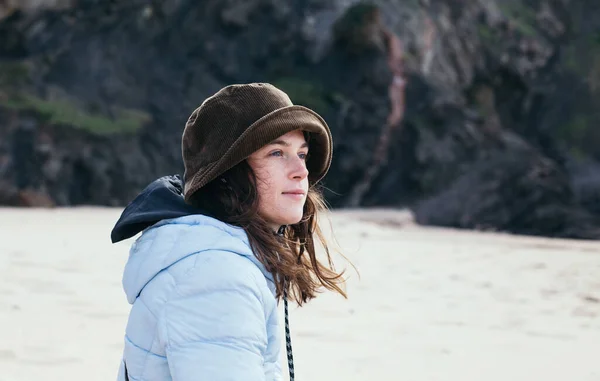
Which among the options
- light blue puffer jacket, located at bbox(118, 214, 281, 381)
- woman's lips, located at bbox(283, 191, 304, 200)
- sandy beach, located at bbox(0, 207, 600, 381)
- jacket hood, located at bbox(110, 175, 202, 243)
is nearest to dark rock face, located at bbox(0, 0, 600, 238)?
sandy beach, located at bbox(0, 207, 600, 381)

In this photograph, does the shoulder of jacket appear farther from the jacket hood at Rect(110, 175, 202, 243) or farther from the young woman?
the jacket hood at Rect(110, 175, 202, 243)

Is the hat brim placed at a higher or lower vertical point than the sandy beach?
higher

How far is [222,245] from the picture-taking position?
5.12 ft

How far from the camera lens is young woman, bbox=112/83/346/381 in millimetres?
1474

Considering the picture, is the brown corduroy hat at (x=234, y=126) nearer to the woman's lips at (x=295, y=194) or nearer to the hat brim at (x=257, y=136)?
the hat brim at (x=257, y=136)

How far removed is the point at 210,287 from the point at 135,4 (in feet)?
39.8

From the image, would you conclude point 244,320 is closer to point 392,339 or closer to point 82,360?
point 82,360

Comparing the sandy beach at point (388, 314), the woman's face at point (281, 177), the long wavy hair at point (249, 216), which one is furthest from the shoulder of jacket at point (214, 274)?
the sandy beach at point (388, 314)

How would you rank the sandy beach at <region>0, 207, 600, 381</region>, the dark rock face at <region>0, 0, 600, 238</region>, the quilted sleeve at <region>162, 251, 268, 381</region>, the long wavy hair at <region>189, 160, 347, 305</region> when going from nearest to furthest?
the quilted sleeve at <region>162, 251, 268, 381</region> < the long wavy hair at <region>189, 160, 347, 305</region> < the sandy beach at <region>0, 207, 600, 381</region> < the dark rock face at <region>0, 0, 600, 238</region>

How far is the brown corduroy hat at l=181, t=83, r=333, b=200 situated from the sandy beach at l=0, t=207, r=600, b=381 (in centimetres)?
177

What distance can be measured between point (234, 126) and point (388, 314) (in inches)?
121

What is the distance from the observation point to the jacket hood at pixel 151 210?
5.58ft

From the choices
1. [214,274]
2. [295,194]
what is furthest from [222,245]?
[295,194]

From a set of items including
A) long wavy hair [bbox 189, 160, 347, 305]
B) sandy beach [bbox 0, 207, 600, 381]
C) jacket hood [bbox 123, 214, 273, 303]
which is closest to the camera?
jacket hood [bbox 123, 214, 273, 303]
